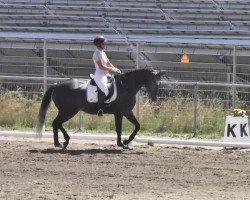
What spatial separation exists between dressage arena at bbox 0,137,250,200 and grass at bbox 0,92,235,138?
7.76ft

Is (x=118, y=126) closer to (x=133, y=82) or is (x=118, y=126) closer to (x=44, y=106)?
(x=133, y=82)

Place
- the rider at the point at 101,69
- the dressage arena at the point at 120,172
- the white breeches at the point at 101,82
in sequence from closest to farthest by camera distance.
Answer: the dressage arena at the point at 120,172, the rider at the point at 101,69, the white breeches at the point at 101,82

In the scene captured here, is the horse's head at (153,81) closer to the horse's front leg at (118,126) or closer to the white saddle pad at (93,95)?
the white saddle pad at (93,95)

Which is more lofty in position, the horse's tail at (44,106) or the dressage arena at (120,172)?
the horse's tail at (44,106)

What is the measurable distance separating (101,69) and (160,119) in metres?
4.40

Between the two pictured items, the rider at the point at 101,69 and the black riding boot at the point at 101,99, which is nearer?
the rider at the point at 101,69

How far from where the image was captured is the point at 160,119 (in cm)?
2039

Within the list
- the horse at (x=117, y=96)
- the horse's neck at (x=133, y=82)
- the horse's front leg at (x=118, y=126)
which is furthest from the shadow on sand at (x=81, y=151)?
the horse's neck at (x=133, y=82)

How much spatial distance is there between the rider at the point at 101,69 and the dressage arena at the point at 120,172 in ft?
3.78

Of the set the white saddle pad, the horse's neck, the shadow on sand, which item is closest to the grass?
the horse's neck

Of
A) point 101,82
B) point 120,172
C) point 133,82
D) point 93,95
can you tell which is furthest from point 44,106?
point 120,172

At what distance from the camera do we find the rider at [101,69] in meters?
16.3

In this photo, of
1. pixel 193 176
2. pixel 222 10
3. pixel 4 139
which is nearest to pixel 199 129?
pixel 4 139

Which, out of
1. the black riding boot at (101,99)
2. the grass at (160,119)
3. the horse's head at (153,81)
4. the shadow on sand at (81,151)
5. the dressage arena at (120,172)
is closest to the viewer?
the dressage arena at (120,172)
